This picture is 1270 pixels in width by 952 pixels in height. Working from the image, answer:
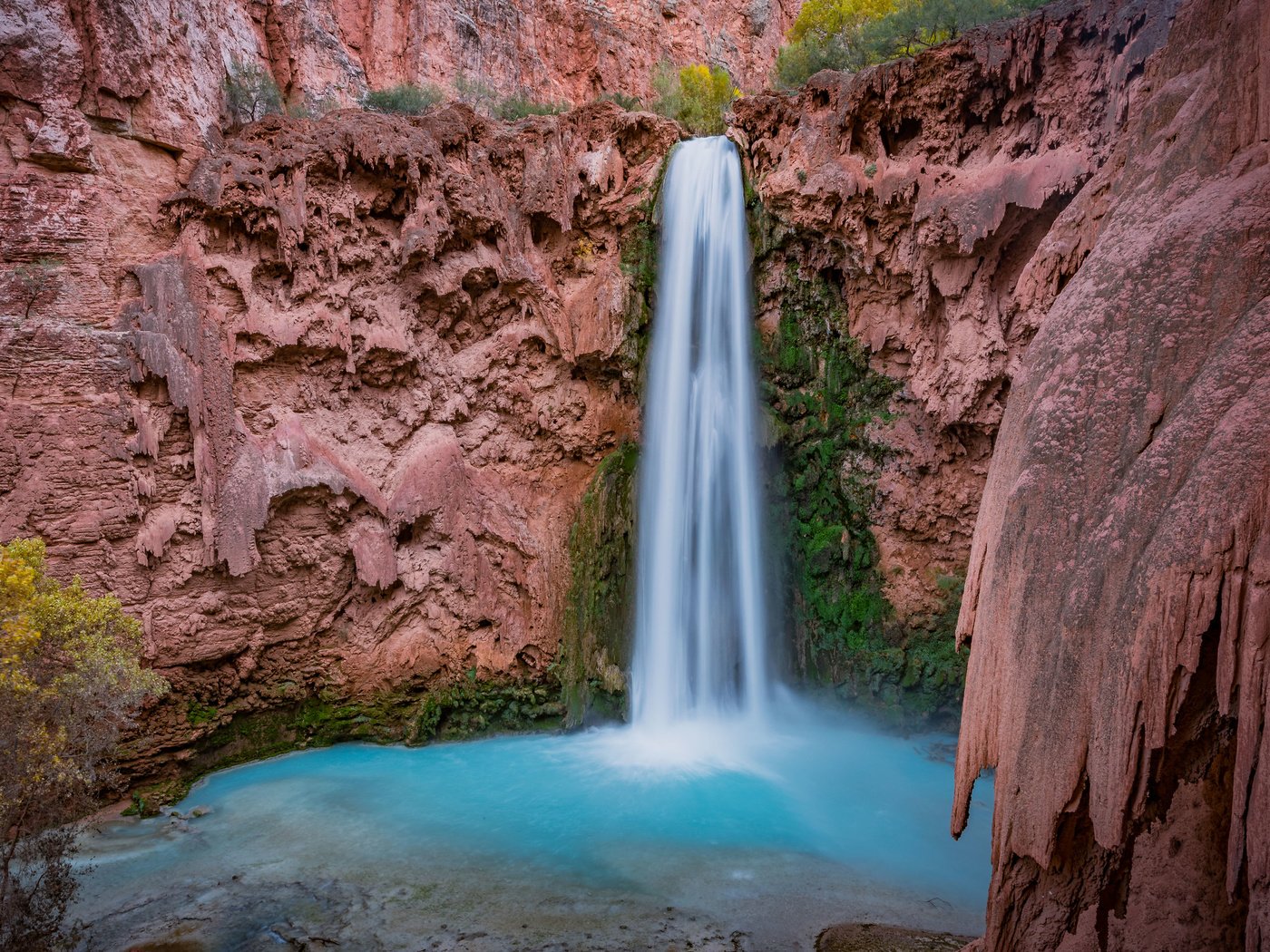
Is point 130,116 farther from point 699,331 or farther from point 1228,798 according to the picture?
point 1228,798

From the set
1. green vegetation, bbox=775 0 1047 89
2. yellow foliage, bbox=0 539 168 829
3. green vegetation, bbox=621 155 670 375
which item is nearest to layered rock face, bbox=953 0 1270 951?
yellow foliage, bbox=0 539 168 829

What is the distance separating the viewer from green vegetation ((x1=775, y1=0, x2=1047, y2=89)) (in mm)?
13055

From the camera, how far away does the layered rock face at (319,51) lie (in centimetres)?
985

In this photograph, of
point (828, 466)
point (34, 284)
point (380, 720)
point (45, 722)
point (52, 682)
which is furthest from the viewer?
point (828, 466)

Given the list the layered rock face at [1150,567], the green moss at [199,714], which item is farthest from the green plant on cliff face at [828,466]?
the green moss at [199,714]

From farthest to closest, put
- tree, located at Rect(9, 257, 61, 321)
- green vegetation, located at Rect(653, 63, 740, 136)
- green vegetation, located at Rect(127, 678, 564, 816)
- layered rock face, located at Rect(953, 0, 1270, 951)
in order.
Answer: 1. green vegetation, located at Rect(653, 63, 740, 136)
2. green vegetation, located at Rect(127, 678, 564, 816)
3. tree, located at Rect(9, 257, 61, 321)
4. layered rock face, located at Rect(953, 0, 1270, 951)

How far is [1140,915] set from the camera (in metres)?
3.86

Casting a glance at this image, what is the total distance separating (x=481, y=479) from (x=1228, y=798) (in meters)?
10.6

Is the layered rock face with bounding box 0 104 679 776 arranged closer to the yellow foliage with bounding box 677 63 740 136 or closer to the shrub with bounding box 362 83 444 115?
the shrub with bounding box 362 83 444 115

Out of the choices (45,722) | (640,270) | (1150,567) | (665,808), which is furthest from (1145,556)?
(640,270)

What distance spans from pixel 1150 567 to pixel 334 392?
11121 mm

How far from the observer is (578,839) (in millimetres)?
8945

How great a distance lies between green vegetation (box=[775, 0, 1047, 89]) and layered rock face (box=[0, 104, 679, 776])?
488cm

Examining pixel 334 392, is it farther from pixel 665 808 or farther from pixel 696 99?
pixel 696 99
